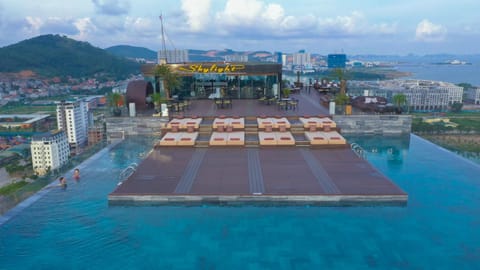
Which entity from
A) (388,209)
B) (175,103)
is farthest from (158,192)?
(175,103)

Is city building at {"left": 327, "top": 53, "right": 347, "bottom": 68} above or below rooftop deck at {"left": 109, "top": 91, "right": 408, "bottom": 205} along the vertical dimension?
above

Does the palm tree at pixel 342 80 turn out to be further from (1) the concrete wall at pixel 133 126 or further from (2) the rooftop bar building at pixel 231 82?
(1) the concrete wall at pixel 133 126

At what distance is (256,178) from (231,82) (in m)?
17.0

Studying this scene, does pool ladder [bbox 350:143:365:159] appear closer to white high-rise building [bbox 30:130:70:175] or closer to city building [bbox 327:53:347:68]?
white high-rise building [bbox 30:130:70:175]

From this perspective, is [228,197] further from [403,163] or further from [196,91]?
[196,91]

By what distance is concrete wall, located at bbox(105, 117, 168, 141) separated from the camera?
22.3m

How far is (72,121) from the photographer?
2458 inches

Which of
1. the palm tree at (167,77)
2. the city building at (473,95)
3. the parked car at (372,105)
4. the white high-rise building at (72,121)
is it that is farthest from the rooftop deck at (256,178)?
the city building at (473,95)

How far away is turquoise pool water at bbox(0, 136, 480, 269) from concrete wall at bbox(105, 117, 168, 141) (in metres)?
10.1

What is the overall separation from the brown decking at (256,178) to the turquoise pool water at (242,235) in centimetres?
50

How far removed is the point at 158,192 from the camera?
11602 millimetres

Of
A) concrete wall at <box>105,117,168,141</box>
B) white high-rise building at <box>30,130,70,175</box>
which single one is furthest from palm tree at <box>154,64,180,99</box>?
white high-rise building at <box>30,130,70,175</box>

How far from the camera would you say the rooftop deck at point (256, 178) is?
11.2 m

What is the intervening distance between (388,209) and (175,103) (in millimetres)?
17451
